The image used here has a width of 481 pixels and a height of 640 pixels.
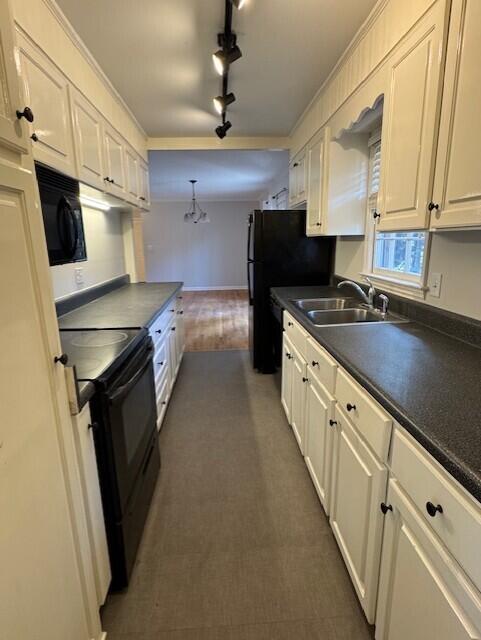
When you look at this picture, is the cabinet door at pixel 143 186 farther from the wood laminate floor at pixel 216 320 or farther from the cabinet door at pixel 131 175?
the wood laminate floor at pixel 216 320

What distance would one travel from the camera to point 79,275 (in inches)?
104

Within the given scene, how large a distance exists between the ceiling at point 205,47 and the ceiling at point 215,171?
1.44m

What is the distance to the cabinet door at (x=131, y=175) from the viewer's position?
298 centimetres

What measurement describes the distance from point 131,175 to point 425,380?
2.97 metres

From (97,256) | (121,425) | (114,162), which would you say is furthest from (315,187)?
(121,425)

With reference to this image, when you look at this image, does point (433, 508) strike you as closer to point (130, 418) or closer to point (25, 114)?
point (130, 418)

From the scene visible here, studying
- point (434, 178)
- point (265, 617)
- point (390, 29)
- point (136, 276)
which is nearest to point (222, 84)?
point (390, 29)

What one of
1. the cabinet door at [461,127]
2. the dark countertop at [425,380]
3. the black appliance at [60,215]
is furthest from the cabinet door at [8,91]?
the cabinet door at [461,127]

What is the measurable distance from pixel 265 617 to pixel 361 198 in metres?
2.59

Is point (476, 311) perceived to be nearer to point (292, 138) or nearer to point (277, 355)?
point (277, 355)

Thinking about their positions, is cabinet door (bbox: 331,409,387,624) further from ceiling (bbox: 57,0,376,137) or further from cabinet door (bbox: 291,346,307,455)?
ceiling (bbox: 57,0,376,137)

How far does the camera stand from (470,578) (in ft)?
2.27

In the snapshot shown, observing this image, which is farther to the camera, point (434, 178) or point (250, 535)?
point (250, 535)

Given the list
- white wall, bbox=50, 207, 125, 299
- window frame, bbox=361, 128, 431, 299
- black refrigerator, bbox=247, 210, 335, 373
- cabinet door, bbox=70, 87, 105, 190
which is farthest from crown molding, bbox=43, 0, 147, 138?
window frame, bbox=361, 128, 431, 299
